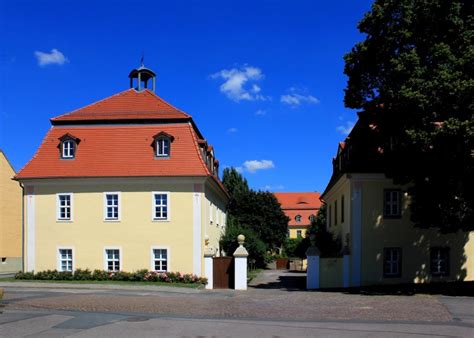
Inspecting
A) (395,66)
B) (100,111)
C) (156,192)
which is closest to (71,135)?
(100,111)

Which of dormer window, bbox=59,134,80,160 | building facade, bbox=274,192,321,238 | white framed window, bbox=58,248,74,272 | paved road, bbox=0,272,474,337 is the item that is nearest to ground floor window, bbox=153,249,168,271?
white framed window, bbox=58,248,74,272

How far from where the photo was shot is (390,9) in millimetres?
22453

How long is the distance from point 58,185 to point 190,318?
18.8 m

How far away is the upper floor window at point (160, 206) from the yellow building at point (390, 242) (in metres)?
10.1

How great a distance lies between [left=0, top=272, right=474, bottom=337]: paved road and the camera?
12594 millimetres

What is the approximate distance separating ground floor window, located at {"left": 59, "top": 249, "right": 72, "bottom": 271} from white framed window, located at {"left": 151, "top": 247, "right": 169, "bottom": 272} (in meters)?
4.90

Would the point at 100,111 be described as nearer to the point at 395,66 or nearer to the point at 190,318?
the point at 395,66

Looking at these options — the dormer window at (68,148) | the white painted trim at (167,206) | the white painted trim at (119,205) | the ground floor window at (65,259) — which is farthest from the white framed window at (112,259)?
the dormer window at (68,148)

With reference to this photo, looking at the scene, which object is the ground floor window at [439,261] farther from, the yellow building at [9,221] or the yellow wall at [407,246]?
the yellow building at [9,221]

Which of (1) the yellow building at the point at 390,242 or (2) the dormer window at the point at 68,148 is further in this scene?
(2) the dormer window at the point at 68,148

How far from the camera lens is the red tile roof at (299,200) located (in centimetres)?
10125

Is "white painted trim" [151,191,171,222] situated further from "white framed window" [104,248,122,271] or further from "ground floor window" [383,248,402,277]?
"ground floor window" [383,248,402,277]

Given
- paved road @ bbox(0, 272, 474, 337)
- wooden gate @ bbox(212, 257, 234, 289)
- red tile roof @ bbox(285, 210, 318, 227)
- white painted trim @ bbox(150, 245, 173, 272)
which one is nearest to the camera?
paved road @ bbox(0, 272, 474, 337)

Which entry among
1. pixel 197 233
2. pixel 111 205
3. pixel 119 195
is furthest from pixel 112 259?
pixel 197 233
